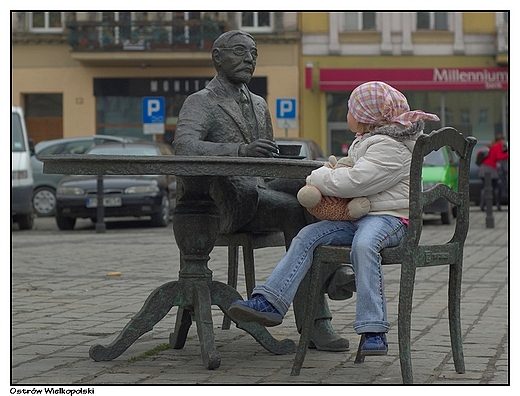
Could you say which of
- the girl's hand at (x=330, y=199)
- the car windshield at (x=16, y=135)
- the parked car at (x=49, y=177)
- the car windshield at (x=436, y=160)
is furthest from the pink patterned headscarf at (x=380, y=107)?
the parked car at (x=49, y=177)

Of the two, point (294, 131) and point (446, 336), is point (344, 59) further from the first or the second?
point (446, 336)

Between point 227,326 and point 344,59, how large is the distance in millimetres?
29840

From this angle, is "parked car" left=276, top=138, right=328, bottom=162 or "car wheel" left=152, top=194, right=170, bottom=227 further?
"car wheel" left=152, top=194, right=170, bottom=227

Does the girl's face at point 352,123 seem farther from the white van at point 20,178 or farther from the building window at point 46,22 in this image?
the building window at point 46,22

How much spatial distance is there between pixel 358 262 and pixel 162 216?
48.1 feet

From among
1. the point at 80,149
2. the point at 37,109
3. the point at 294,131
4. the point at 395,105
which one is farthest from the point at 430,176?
the point at 37,109

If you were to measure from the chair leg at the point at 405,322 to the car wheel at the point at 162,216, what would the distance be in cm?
1461

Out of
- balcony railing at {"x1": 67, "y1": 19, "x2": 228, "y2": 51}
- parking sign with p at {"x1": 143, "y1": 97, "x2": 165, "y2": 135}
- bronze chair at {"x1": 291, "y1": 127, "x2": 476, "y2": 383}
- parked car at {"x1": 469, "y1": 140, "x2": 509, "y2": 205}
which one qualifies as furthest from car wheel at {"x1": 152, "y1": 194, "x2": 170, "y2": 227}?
balcony railing at {"x1": 67, "y1": 19, "x2": 228, "y2": 51}

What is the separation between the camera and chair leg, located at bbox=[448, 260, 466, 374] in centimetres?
550

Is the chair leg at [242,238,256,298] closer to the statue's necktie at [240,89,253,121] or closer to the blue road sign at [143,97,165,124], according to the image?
the statue's necktie at [240,89,253,121]

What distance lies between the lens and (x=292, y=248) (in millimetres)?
5309

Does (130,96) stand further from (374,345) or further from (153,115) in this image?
(374,345)

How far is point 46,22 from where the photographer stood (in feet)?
120

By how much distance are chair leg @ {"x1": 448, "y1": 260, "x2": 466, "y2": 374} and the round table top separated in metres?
0.94
